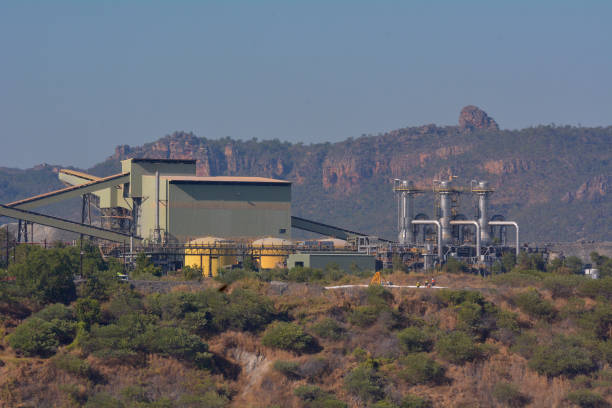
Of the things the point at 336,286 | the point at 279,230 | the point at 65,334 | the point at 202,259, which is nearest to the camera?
the point at 65,334

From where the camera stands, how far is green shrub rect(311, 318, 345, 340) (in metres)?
58.3

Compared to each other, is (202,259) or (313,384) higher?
(202,259)

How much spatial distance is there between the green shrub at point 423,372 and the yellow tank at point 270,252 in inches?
1394

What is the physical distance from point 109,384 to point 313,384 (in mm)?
10201

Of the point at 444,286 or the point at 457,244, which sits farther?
the point at 457,244

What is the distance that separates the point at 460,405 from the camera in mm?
52656

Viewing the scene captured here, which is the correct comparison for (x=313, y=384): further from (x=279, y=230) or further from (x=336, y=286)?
(x=279, y=230)

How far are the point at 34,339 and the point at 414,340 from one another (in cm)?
1993

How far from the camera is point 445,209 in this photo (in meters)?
99.6

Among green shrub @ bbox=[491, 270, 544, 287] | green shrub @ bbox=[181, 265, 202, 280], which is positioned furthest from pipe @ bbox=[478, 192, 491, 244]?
green shrub @ bbox=[181, 265, 202, 280]

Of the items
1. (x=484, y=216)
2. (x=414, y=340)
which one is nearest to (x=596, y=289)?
(x=414, y=340)

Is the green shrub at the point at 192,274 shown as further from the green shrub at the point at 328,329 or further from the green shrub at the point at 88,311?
the green shrub at the point at 328,329

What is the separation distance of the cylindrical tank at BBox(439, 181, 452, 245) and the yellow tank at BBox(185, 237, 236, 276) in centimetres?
2062

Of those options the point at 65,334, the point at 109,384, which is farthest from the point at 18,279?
the point at 109,384
